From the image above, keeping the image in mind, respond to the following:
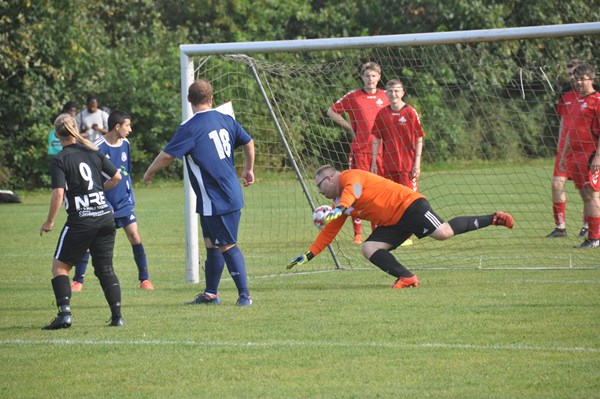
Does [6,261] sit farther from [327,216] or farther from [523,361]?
[523,361]

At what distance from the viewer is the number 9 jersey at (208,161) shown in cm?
828

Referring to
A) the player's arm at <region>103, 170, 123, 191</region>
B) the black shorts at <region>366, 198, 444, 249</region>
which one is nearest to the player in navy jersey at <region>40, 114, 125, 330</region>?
the player's arm at <region>103, 170, 123, 191</region>

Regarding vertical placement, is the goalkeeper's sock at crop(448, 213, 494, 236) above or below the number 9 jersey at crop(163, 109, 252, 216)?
below

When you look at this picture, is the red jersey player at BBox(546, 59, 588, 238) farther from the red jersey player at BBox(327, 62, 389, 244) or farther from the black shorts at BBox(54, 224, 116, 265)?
the black shorts at BBox(54, 224, 116, 265)

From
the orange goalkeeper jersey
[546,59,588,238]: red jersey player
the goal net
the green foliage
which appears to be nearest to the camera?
the orange goalkeeper jersey

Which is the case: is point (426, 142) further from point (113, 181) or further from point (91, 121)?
point (113, 181)

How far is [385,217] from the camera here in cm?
916

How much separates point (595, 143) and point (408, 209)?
12.6ft

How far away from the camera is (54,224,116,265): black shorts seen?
750 centimetres

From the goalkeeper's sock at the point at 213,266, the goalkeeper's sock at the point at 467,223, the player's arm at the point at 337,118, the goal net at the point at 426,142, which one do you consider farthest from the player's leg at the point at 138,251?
the player's arm at the point at 337,118

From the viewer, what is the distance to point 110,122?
9.94 m

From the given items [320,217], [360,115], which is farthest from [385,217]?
[360,115]

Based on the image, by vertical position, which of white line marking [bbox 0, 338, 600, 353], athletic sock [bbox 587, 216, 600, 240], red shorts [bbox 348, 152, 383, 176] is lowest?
athletic sock [bbox 587, 216, 600, 240]

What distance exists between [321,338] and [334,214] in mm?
1755
